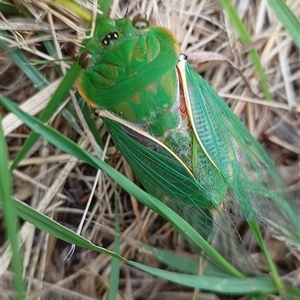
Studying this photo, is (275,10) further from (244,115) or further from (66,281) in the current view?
(66,281)

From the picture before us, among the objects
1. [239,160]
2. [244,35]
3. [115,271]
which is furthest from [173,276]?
[244,35]

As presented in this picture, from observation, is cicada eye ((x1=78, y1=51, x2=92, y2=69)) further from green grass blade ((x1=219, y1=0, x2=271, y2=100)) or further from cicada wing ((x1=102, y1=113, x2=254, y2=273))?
green grass blade ((x1=219, y1=0, x2=271, y2=100))

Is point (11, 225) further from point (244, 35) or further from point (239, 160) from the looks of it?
point (244, 35)

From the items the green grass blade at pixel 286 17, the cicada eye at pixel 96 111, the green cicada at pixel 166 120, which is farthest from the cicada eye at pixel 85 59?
the green grass blade at pixel 286 17

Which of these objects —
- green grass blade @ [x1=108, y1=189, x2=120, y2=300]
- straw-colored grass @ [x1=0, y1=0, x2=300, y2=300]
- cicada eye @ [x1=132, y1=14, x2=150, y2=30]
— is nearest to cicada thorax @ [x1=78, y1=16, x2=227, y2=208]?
cicada eye @ [x1=132, y1=14, x2=150, y2=30]

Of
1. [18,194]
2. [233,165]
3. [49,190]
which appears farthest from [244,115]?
[18,194]

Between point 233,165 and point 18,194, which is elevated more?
point 18,194
